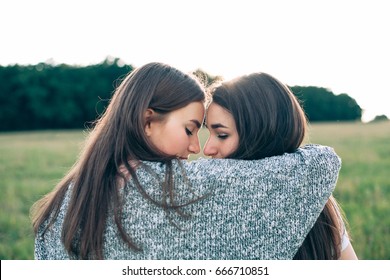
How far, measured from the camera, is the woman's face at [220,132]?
112 inches

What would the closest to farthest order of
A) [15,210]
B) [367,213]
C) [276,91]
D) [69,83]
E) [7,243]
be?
[276,91] < [7,243] < [367,213] < [15,210] < [69,83]

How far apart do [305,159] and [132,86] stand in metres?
0.97

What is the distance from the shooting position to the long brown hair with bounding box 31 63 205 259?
2.31 metres

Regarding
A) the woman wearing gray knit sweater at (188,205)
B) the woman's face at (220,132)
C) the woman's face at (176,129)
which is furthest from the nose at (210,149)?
the woman wearing gray knit sweater at (188,205)

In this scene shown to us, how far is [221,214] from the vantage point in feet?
7.38

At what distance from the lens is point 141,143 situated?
258 centimetres

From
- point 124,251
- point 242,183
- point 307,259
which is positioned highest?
point 242,183

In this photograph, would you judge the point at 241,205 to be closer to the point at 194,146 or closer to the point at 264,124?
the point at 264,124

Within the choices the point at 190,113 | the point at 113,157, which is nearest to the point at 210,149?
the point at 190,113

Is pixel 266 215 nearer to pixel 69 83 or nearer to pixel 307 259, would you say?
pixel 307 259

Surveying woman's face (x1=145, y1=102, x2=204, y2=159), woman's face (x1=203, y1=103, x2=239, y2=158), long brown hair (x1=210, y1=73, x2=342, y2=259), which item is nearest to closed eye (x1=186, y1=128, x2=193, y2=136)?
woman's face (x1=145, y1=102, x2=204, y2=159)

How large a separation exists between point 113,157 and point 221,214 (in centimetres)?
61

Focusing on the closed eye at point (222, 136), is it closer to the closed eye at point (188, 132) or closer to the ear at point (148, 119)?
the closed eye at point (188, 132)

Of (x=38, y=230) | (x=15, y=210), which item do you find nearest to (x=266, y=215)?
(x=38, y=230)
